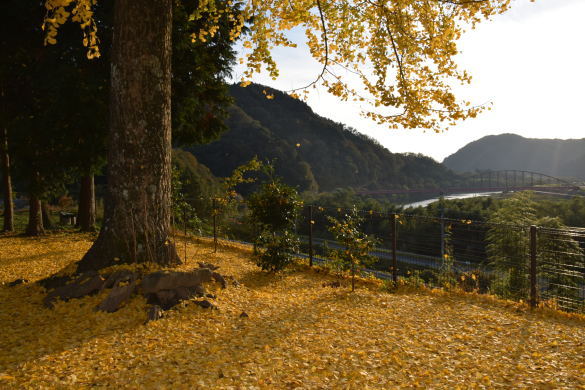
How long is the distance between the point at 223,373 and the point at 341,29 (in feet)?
20.7

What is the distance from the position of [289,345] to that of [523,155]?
169 m

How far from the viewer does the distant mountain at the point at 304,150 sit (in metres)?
48.0

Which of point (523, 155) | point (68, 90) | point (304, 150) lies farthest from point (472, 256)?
point (523, 155)

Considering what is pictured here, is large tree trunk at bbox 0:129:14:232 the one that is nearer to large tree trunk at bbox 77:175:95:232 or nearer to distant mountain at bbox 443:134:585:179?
large tree trunk at bbox 77:175:95:232

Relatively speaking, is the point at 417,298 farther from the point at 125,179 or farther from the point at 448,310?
the point at 125,179

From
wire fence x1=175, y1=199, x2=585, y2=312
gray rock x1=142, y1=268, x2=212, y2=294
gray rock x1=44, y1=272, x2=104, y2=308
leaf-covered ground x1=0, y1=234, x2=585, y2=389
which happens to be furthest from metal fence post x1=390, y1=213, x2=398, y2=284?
gray rock x1=44, y1=272, x2=104, y2=308

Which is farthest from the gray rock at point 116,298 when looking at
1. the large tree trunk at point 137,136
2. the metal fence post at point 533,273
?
the metal fence post at point 533,273

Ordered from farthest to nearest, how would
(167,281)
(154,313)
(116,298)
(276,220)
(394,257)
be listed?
1. (276,220)
2. (394,257)
3. (167,281)
4. (116,298)
5. (154,313)

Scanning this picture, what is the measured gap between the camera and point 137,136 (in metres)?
5.37

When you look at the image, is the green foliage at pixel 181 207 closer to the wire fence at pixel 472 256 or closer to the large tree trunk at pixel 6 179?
the wire fence at pixel 472 256

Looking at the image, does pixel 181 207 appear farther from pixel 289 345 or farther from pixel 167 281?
pixel 289 345

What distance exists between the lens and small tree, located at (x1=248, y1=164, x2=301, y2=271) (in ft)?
25.2

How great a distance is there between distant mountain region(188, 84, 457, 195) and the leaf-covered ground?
40.3 metres

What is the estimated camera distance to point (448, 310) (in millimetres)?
5297
